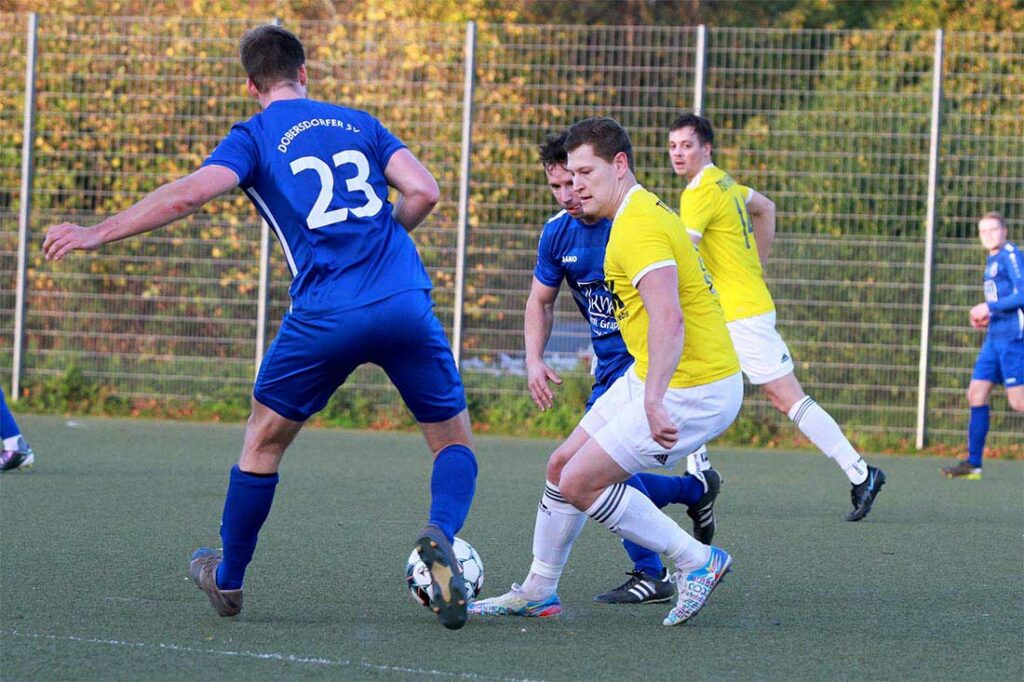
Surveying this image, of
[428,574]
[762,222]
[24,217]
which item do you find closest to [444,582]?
[428,574]

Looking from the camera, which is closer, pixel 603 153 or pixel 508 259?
pixel 603 153

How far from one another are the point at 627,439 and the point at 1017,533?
3687 millimetres

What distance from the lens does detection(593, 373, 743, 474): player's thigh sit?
15.8 ft

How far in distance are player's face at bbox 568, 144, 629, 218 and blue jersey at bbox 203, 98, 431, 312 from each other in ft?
2.19

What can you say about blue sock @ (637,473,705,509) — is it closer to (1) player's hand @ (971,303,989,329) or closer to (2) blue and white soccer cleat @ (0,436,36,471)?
(2) blue and white soccer cleat @ (0,436,36,471)

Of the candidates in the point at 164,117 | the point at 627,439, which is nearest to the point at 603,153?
the point at 627,439

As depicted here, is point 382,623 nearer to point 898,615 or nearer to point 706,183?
point 898,615

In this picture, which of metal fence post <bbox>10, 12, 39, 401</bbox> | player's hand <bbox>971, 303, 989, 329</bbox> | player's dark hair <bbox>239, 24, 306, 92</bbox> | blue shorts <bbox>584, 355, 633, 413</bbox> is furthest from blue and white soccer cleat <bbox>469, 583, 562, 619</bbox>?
metal fence post <bbox>10, 12, 39, 401</bbox>

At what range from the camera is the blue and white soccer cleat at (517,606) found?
520cm

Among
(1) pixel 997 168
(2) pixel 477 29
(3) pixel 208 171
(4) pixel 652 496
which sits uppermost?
(2) pixel 477 29

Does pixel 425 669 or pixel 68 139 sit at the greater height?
pixel 68 139

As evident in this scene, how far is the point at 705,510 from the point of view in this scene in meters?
6.16

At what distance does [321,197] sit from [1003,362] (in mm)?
6848

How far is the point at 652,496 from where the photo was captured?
586 centimetres
